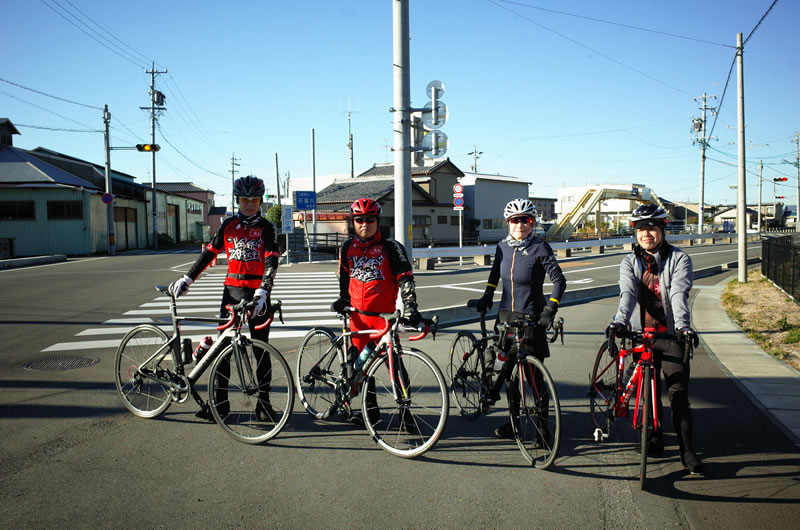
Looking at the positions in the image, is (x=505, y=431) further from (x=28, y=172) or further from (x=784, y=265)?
(x=28, y=172)

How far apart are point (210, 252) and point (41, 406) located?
2279mm

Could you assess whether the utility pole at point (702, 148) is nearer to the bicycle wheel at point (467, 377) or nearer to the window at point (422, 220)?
the window at point (422, 220)

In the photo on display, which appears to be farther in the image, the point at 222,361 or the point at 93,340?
the point at 93,340

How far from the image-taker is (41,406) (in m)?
5.31

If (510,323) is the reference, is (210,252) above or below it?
above

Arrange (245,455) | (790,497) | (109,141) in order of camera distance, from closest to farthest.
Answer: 1. (790,497)
2. (245,455)
3. (109,141)

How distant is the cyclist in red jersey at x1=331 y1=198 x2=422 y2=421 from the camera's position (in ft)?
14.7

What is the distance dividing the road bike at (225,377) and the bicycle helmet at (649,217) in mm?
2853

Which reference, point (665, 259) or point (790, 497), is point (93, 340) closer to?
point (665, 259)

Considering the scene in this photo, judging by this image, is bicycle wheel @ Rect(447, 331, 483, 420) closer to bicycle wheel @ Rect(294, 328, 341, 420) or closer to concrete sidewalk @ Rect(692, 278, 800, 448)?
bicycle wheel @ Rect(294, 328, 341, 420)

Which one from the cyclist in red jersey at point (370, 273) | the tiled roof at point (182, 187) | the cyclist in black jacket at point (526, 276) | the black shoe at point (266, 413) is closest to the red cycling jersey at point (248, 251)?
the cyclist in red jersey at point (370, 273)

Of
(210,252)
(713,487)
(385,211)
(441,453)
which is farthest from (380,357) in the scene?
(385,211)

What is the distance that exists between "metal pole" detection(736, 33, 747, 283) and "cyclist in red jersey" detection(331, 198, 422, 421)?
1560 cm

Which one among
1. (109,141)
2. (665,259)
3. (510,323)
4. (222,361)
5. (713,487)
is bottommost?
(713,487)
